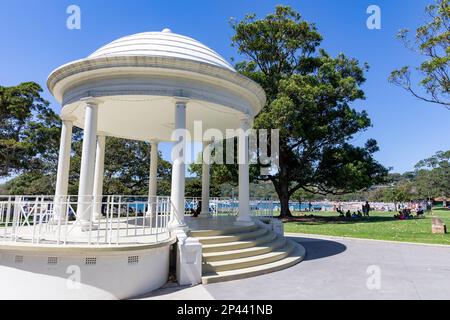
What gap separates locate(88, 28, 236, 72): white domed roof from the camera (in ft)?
29.4

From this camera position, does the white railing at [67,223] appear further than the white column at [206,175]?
No

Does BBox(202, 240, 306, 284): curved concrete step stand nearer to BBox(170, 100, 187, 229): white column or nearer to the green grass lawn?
BBox(170, 100, 187, 229): white column

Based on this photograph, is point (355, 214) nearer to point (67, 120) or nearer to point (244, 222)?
point (244, 222)

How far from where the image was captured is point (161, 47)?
919 centimetres

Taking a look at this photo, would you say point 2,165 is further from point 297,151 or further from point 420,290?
point 420,290

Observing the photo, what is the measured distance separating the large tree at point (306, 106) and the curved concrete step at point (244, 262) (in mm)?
16560

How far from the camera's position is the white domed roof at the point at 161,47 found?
8969 mm

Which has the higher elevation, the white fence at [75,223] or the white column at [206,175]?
the white column at [206,175]

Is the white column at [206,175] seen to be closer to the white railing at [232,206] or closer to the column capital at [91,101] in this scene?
the white railing at [232,206]

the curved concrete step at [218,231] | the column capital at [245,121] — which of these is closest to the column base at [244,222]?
the curved concrete step at [218,231]

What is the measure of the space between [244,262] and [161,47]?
672cm

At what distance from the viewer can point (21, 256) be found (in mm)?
5508
